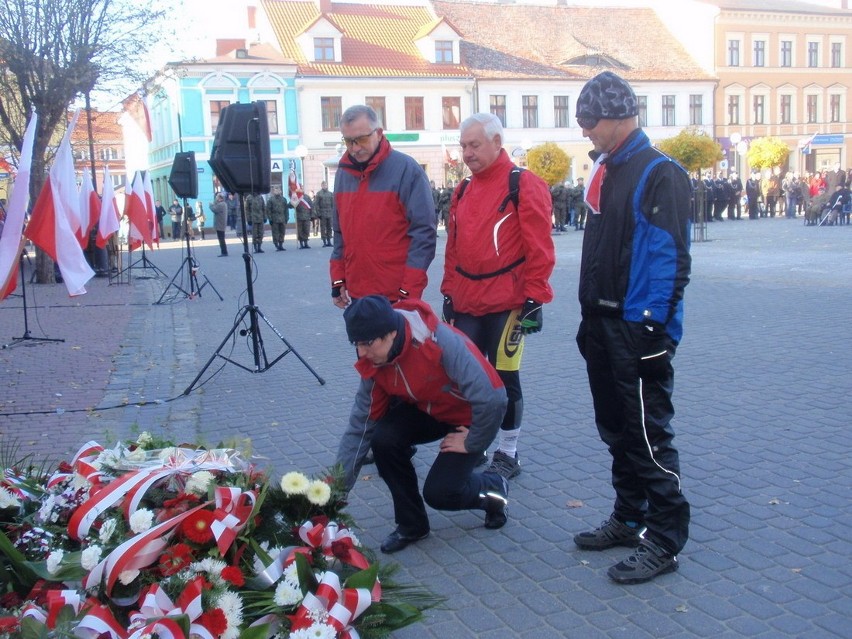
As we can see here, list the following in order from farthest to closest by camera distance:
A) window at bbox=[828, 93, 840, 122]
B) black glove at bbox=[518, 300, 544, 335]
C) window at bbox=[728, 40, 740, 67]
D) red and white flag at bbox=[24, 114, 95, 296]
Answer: window at bbox=[828, 93, 840, 122]
window at bbox=[728, 40, 740, 67]
red and white flag at bbox=[24, 114, 95, 296]
black glove at bbox=[518, 300, 544, 335]

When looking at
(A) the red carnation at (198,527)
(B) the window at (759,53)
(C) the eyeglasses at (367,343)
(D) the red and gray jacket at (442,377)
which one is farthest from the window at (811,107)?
(A) the red carnation at (198,527)

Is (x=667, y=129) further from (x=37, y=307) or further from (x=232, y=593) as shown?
(x=232, y=593)

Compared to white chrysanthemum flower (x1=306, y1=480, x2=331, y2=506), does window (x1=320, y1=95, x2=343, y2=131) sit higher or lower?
higher

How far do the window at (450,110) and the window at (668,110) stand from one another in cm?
1451

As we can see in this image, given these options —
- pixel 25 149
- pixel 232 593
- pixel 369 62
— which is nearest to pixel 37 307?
pixel 25 149

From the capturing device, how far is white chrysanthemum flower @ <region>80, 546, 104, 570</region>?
3.15 meters

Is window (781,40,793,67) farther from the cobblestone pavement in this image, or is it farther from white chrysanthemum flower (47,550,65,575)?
white chrysanthemum flower (47,550,65,575)

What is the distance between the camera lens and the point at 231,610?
3.02 metres

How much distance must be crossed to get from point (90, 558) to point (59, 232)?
6314 millimetres

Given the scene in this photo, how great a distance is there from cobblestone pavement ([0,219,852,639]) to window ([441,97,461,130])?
39.3m

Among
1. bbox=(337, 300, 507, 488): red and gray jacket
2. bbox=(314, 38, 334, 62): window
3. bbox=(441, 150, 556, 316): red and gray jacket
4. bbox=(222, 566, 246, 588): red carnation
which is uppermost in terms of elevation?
bbox=(314, 38, 334, 62): window

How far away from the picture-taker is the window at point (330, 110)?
160ft

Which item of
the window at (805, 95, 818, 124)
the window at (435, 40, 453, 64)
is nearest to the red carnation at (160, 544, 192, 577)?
the window at (435, 40, 453, 64)

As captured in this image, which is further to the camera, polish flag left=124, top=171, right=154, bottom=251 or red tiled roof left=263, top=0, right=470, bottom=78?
red tiled roof left=263, top=0, right=470, bottom=78
